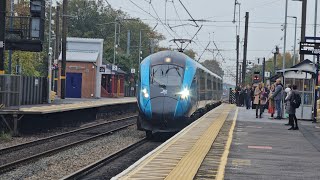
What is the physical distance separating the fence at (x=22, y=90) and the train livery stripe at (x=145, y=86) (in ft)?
16.4

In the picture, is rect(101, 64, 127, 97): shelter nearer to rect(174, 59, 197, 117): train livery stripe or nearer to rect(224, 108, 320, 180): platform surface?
rect(174, 59, 197, 117): train livery stripe

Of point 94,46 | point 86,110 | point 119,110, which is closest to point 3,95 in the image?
point 86,110

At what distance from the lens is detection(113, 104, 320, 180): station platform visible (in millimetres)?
9469

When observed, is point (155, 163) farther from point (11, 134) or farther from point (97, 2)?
point (97, 2)

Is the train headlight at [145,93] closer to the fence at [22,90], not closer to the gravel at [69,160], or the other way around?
the gravel at [69,160]

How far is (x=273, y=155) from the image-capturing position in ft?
41.2

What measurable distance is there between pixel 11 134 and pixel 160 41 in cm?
9678

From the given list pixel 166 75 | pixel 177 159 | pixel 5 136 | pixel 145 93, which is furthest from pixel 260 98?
pixel 177 159

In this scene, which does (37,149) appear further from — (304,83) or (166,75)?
(304,83)

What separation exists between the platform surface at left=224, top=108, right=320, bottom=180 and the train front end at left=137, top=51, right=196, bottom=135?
2.20 meters

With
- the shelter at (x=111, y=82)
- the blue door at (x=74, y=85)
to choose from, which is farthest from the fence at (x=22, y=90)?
the shelter at (x=111, y=82)

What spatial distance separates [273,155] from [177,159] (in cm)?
269

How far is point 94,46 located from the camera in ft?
196

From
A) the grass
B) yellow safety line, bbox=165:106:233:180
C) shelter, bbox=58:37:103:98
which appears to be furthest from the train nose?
shelter, bbox=58:37:103:98
